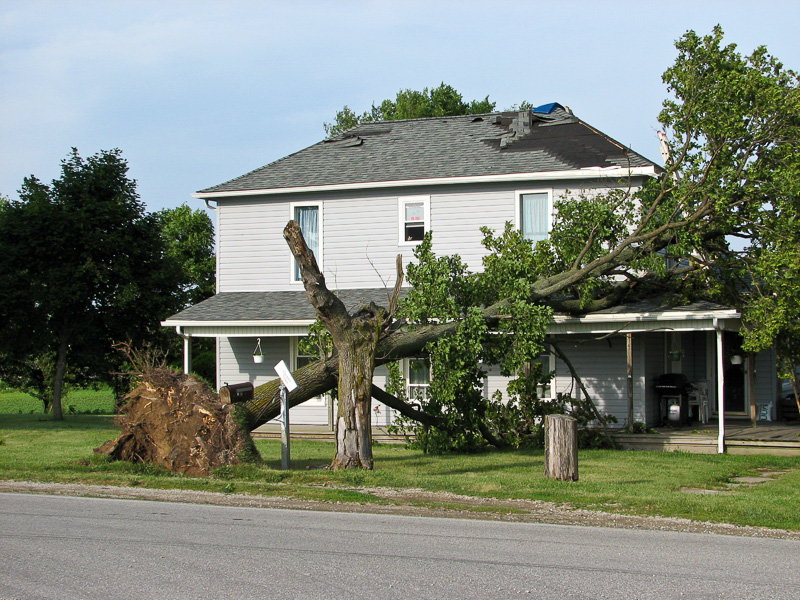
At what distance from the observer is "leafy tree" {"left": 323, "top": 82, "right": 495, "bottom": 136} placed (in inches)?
1705

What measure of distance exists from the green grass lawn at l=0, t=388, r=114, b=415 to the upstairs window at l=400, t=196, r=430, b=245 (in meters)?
23.0

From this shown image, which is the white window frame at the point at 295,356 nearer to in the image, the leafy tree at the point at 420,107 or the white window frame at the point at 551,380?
the white window frame at the point at 551,380

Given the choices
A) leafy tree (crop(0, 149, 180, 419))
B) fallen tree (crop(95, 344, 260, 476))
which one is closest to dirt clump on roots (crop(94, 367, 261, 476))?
fallen tree (crop(95, 344, 260, 476))

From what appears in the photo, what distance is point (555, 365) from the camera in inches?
779

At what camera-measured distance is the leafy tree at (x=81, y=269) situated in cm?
2528

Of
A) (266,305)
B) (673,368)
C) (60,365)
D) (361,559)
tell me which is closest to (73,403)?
(60,365)

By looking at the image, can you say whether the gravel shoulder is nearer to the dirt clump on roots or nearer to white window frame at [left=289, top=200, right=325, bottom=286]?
the dirt clump on roots

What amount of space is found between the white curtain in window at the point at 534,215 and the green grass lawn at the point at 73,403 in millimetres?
25391

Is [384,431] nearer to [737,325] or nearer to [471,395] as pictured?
[471,395]

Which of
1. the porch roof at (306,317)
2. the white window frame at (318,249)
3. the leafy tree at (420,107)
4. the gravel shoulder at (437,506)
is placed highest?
the leafy tree at (420,107)

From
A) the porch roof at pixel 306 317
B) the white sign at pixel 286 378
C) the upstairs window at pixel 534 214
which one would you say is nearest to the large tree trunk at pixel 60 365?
the porch roof at pixel 306 317

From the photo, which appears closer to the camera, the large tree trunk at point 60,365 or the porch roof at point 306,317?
the porch roof at point 306,317

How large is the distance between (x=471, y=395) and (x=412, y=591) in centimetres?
974

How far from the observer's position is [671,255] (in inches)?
643
